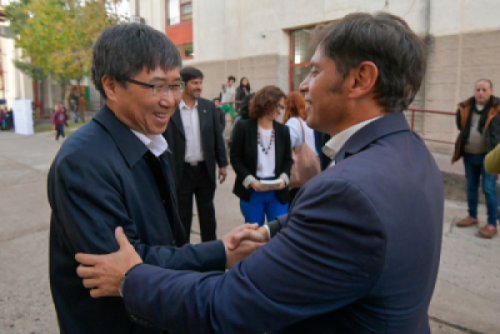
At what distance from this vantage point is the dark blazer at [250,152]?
3965 millimetres

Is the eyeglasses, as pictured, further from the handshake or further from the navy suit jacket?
the navy suit jacket

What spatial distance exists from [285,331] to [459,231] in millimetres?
4754

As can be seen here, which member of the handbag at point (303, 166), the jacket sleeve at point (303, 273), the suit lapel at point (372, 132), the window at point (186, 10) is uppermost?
the window at point (186, 10)

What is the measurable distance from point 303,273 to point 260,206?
309cm

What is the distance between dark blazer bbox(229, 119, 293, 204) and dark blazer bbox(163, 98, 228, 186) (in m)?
0.31

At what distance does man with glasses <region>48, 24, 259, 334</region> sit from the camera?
129 cm

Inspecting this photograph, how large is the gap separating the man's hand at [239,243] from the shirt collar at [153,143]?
1.61 feet

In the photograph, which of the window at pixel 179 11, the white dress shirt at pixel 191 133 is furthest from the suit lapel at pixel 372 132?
the window at pixel 179 11

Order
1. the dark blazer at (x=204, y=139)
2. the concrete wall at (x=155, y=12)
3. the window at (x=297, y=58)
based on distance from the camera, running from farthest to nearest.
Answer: the concrete wall at (x=155, y=12)
the window at (x=297, y=58)
the dark blazer at (x=204, y=139)

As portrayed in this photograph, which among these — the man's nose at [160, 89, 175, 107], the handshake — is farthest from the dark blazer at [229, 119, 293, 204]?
the handshake

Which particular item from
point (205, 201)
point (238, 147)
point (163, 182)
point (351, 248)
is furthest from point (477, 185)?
point (351, 248)

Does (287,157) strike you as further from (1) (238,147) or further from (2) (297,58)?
(2) (297,58)

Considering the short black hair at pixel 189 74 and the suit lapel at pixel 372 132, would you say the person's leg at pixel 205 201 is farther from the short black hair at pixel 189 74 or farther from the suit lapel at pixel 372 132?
the suit lapel at pixel 372 132

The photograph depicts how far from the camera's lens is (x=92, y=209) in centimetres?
127
